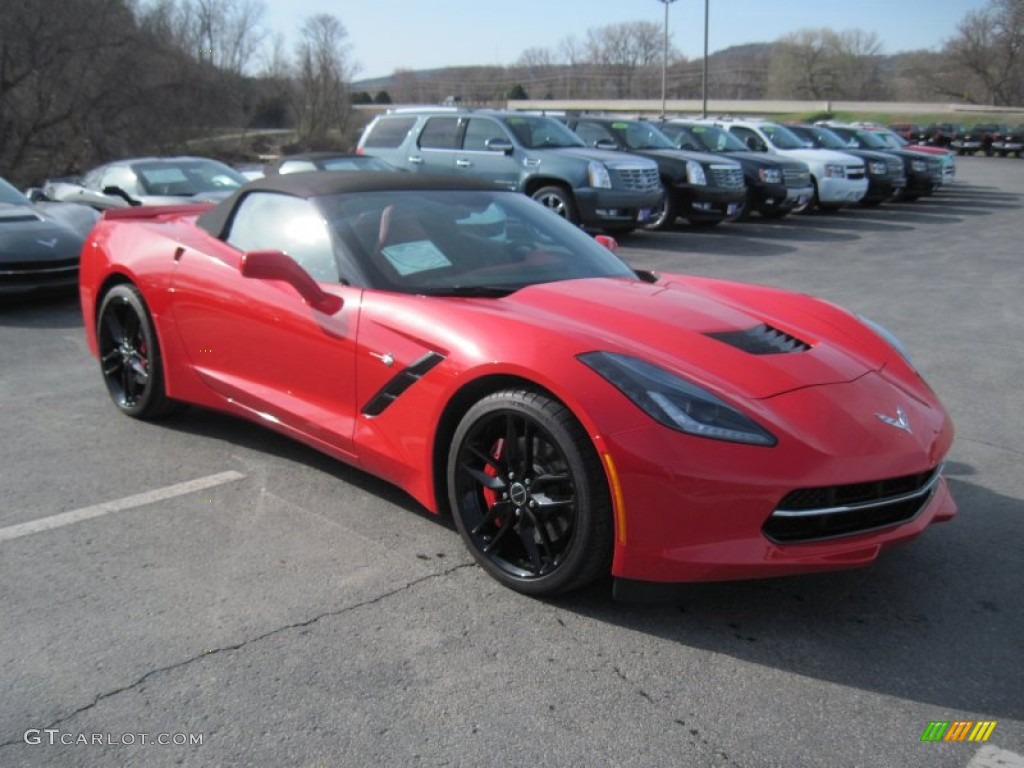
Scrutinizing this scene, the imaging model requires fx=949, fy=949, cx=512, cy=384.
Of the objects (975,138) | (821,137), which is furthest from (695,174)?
(975,138)


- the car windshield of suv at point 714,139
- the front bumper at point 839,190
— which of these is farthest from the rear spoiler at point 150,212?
the front bumper at point 839,190

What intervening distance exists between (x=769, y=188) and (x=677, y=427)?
14624 mm

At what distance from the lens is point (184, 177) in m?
11.2

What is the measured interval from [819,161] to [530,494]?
16.7 m

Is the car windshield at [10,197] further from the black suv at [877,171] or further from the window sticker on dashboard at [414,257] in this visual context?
the black suv at [877,171]

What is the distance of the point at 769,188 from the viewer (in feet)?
54.1

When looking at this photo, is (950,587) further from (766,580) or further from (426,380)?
(426,380)

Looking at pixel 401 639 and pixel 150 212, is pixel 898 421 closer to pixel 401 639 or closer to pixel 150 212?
pixel 401 639

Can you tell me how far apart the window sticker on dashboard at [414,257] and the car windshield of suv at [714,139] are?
576 inches

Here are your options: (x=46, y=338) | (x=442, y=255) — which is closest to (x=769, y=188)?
(x=46, y=338)

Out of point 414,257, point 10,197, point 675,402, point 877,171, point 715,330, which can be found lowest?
point 675,402

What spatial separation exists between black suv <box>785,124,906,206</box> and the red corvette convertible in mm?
16623

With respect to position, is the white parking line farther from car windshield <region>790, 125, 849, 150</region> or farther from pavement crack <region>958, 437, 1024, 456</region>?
car windshield <region>790, 125, 849, 150</region>

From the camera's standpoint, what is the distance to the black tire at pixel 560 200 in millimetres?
13094
